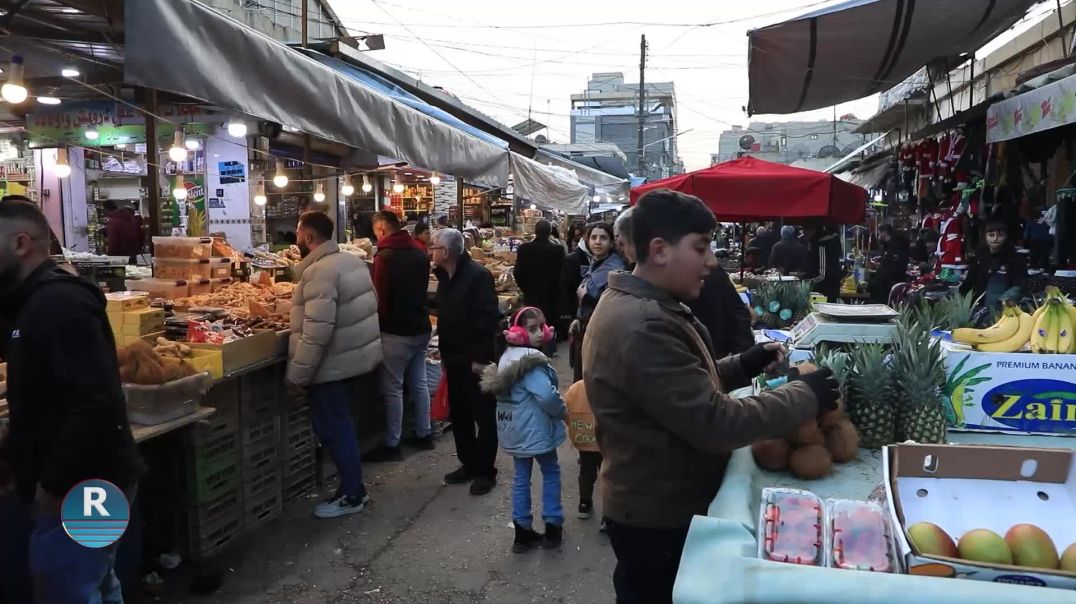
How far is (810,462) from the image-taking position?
7.07 ft

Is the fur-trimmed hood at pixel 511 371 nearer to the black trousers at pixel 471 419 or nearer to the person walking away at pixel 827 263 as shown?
the black trousers at pixel 471 419

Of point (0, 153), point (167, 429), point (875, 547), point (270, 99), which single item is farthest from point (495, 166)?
point (0, 153)

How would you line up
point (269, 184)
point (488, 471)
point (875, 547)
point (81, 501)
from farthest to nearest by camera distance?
point (269, 184) → point (488, 471) → point (81, 501) → point (875, 547)

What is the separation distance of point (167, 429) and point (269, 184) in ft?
37.5

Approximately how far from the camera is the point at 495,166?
8234mm

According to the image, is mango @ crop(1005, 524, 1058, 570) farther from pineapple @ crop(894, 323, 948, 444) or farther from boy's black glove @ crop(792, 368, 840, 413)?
pineapple @ crop(894, 323, 948, 444)

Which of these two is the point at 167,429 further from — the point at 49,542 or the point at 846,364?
the point at 846,364

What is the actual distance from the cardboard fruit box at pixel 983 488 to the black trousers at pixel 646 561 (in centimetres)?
61

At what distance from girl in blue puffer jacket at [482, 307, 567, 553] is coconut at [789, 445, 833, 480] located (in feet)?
7.40

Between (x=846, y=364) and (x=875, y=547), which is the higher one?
(x=846, y=364)

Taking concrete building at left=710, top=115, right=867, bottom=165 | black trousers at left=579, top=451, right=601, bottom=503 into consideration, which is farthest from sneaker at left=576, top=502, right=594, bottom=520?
concrete building at left=710, top=115, right=867, bottom=165

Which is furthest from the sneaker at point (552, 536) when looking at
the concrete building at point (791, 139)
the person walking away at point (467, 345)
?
the concrete building at point (791, 139)

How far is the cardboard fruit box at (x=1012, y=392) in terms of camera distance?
241 cm

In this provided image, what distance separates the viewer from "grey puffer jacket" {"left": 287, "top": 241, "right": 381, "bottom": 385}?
4.67m
